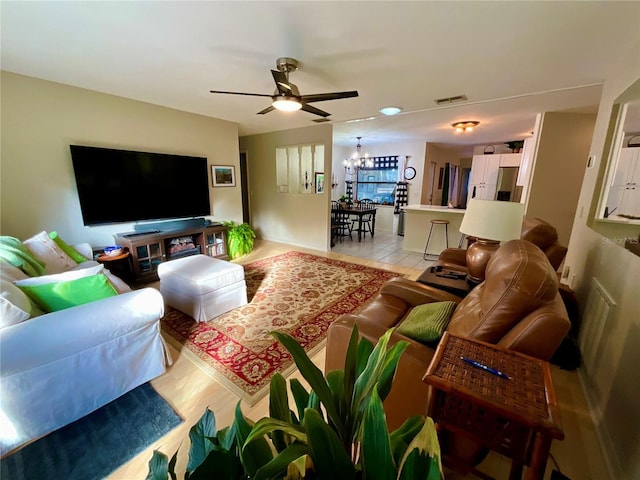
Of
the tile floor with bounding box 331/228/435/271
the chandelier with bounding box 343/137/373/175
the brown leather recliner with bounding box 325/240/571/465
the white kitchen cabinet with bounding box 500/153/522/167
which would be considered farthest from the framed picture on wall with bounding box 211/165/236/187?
the white kitchen cabinet with bounding box 500/153/522/167

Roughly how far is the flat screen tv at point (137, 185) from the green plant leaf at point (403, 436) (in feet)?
13.3

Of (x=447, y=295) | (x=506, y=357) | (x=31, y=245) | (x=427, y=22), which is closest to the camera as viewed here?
(x=506, y=357)

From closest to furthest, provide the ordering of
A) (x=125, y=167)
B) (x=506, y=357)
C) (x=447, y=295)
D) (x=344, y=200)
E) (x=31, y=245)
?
(x=506, y=357) < (x=447, y=295) < (x=31, y=245) < (x=125, y=167) < (x=344, y=200)

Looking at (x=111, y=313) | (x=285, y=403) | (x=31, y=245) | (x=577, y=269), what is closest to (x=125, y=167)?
(x=31, y=245)

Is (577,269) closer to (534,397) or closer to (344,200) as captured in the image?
(534,397)

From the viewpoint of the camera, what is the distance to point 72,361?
143 centimetres

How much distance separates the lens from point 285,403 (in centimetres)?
65

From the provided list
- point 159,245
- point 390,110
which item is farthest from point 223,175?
point 390,110

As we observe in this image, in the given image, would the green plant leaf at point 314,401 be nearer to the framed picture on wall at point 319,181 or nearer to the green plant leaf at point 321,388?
the green plant leaf at point 321,388

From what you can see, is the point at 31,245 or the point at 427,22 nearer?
the point at 427,22

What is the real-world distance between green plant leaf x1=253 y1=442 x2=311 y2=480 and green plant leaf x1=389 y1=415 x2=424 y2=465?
21 cm

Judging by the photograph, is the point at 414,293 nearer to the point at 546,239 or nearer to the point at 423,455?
the point at 546,239

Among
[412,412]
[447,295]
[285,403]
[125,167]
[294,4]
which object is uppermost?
[294,4]

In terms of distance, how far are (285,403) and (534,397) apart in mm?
808
